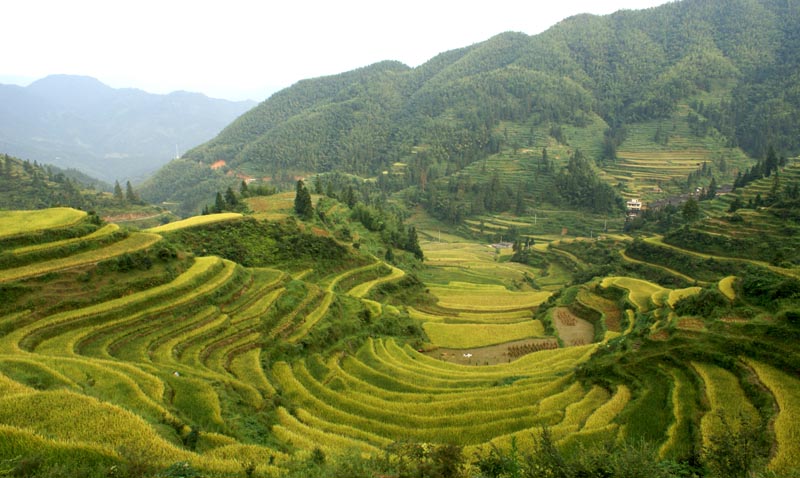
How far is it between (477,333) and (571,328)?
21.2 ft

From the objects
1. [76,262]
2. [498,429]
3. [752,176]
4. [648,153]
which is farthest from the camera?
[648,153]

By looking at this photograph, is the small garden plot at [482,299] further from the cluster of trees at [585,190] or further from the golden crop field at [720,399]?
the cluster of trees at [585,190]

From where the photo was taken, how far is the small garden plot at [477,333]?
2586 cm

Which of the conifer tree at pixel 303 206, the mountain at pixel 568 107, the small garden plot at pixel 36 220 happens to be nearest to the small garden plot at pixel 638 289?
the conifer tree at pixel 303 206

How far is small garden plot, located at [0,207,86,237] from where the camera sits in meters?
18.5

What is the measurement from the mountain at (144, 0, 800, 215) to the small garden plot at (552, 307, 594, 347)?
246 ft

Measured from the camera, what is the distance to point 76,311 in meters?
16.4

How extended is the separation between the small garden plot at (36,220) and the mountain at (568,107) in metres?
96.2

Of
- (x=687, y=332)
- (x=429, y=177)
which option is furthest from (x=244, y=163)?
(x=687, y=332)

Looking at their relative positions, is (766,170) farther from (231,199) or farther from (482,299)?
(231,199)

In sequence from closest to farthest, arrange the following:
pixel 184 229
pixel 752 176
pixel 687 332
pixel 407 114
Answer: pixel 687 332 < pixel 184 229 < pixel 752 176 < pixel 407 114

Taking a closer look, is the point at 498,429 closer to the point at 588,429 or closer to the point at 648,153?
the point at 588,429

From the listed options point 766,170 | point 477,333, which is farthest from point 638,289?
point 766,170

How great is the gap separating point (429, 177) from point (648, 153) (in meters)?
55.5
